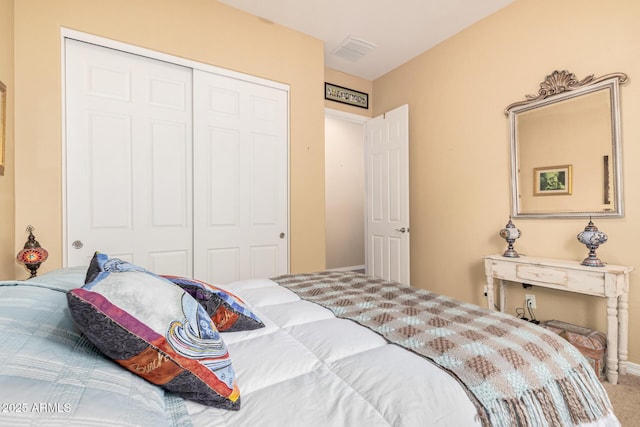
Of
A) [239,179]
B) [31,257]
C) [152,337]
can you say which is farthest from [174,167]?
[152,337]

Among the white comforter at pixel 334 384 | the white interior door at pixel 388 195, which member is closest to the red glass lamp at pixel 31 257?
the white comforter at pixel 334 384

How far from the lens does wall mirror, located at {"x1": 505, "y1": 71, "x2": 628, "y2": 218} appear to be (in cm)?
213

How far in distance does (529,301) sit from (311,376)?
2.56m

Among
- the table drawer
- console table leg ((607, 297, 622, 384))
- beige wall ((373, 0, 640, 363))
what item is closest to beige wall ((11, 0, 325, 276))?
beige wall ((373, 0, 640, 363))

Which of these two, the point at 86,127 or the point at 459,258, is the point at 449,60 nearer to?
the point at 459,258

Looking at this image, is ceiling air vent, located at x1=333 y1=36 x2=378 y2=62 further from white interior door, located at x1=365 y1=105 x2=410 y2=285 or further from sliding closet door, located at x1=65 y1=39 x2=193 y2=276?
sliding closet door, located at x1=65 y1=39 x2=193 y2=276

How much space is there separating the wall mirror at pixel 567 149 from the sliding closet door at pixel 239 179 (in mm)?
2125

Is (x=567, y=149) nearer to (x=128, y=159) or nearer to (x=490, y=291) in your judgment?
(x=490, y=291)

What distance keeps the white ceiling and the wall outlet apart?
256 cm

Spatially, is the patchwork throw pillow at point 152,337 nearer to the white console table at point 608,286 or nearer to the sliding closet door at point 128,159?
the sliding closet door at point 128,159

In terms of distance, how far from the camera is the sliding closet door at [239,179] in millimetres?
2635

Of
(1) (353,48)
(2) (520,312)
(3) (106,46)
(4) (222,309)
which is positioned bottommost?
(2) (520,312)

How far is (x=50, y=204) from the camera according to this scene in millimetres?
2062

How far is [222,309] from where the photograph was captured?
3.38ft
